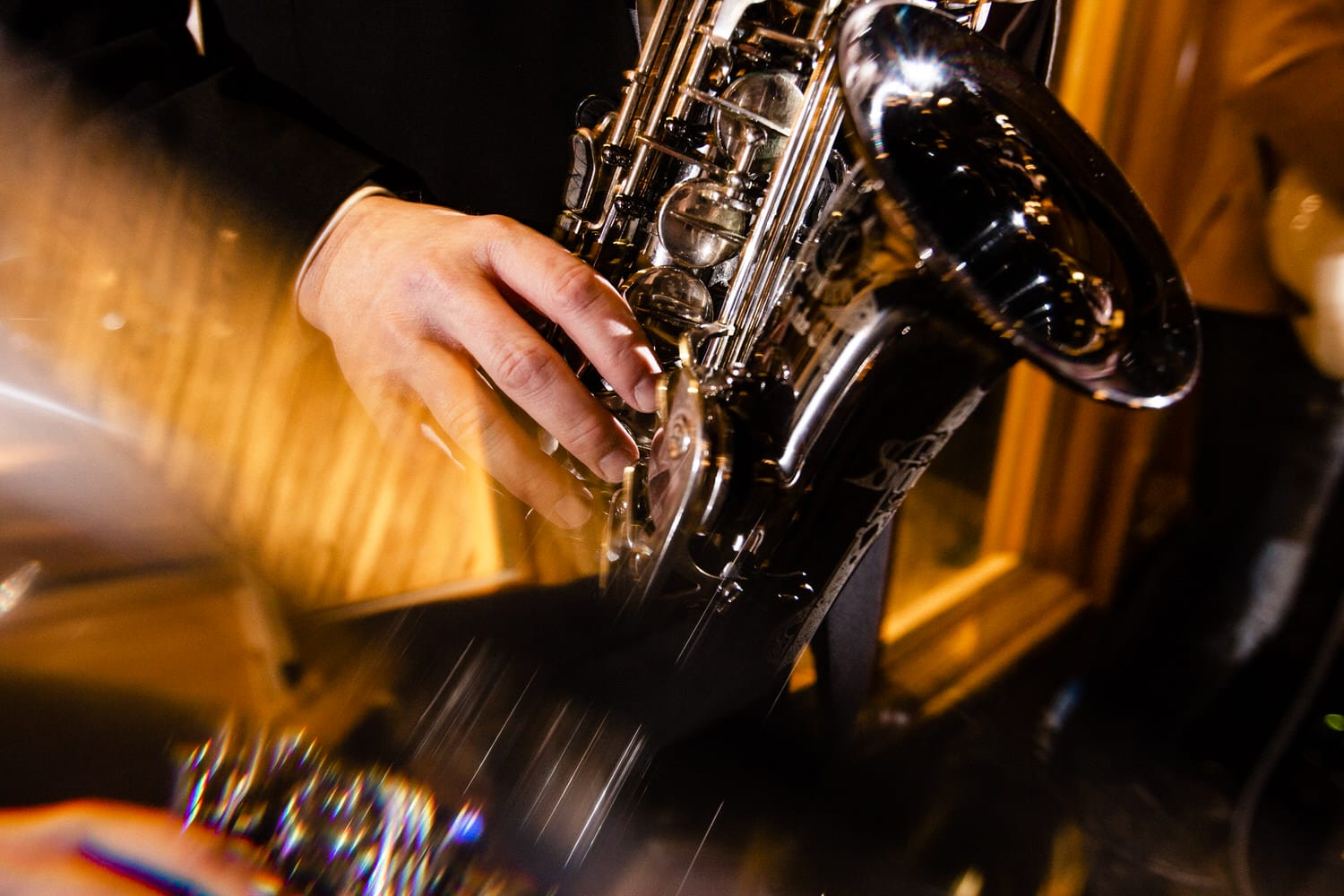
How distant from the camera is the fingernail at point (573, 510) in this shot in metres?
0.58

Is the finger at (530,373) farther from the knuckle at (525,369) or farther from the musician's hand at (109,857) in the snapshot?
the musician's hand at (109,857)

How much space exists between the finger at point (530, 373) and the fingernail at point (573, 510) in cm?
4

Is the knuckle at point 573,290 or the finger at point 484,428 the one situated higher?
the knuckle at point 573,290

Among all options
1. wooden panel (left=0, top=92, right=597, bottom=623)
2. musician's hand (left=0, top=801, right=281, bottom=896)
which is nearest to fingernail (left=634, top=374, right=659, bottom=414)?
wooden panel (left=0, top=92, right=597, bottom=623)

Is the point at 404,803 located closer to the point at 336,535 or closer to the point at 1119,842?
the point at 336,535

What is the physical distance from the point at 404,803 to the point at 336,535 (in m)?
0.20

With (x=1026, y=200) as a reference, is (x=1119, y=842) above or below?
below

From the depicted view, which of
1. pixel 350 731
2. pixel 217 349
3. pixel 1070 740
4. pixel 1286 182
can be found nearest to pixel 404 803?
pixel 350 731

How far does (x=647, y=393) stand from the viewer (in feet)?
1.89

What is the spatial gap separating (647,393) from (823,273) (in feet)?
0.45

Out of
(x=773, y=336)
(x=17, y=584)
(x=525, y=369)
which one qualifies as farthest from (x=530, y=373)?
(x=17, y=584)

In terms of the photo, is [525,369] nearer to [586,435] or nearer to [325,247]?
[586,435]

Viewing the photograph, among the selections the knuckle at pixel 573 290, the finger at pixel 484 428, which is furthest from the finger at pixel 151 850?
the knuckle at pixel 573 290

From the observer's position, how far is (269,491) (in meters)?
0.67
